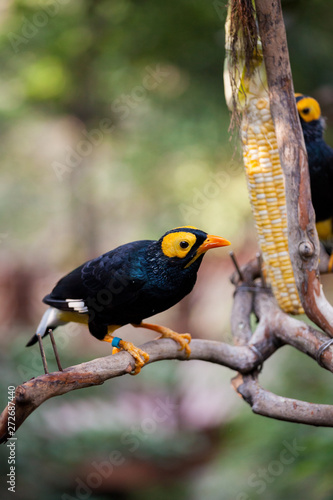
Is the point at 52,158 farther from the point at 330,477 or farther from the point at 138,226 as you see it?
the point at 330,477

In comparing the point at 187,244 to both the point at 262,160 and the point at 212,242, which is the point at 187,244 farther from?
the point at 262,160

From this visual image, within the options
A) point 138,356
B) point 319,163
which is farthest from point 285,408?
point 319,163

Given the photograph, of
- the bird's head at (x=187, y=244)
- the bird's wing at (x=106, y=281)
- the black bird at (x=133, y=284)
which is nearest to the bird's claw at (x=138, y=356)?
the black bird at (x=133, y=284)

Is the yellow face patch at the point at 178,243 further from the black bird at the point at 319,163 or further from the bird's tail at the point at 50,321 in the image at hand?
the black bird at the point at 319,163

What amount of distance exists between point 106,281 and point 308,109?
87 centimetres

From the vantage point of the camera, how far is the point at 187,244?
3.66 feet

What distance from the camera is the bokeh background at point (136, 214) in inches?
94.6

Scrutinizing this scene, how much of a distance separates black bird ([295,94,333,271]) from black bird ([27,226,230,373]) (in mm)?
748

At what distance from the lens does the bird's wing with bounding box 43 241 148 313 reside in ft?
4.03

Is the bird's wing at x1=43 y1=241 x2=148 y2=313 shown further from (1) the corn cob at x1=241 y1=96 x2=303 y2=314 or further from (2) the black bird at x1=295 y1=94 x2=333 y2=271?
(2) the black bird at x1=295 y1=94 x2=333 y2=271

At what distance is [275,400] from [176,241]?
1.57 feet

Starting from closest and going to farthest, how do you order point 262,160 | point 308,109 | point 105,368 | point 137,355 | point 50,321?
point 105,368 < point 137,355 < point 262,160 < point 50,321 < point 308,109

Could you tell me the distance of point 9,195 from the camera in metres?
5.24

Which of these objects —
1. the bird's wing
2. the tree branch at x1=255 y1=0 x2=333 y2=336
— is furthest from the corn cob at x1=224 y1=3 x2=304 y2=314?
the bird's wing
